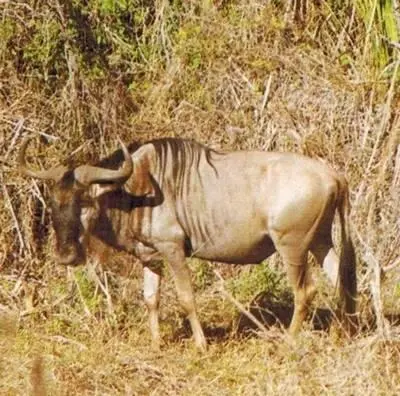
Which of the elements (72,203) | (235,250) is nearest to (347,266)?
(235,250)

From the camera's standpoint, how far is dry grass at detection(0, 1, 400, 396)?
5.40 m

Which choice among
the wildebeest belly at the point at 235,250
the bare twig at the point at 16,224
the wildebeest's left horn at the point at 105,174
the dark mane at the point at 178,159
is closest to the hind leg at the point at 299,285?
the wildebeest belly at the point at 235,250

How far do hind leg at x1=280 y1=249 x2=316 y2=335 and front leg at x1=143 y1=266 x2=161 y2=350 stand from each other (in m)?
0.81

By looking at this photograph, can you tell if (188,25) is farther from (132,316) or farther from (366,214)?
(132,316)

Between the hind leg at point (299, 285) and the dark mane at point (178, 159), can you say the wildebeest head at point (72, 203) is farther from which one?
the hind leg at point (299, 285)

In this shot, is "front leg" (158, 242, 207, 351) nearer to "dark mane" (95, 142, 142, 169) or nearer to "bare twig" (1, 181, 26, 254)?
"dark mane" (95, 142, 142, 169)

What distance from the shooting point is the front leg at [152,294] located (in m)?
6.36

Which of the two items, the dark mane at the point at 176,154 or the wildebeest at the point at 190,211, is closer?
the wildebeest at the point at 190,211

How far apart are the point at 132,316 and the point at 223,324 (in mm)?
578

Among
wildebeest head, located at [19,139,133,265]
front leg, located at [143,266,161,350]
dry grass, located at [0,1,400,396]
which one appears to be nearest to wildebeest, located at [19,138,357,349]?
wildebeest head, located at [19,139,133,265]

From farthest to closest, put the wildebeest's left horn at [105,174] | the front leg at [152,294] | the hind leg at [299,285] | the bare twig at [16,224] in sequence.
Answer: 1. the bare twig at [16,224]
2. the front leg at [152,294]
3. the hind leg at [299,285]
4. the wildebeest's left horn at [105,174]

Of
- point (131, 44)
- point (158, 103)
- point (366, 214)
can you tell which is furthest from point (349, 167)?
point (131, 44)

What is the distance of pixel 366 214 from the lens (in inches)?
301

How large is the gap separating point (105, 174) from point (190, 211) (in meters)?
0.55
